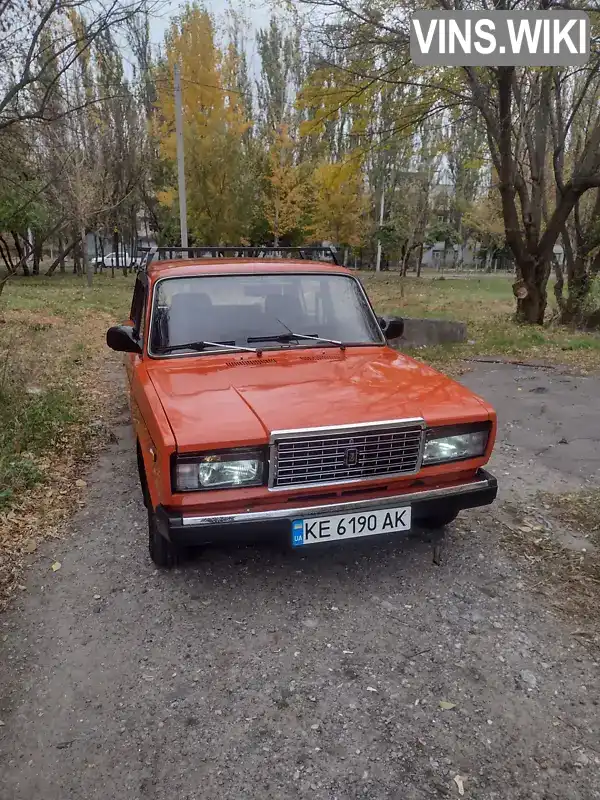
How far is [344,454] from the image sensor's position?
2988 mm

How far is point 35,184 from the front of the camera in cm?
1310

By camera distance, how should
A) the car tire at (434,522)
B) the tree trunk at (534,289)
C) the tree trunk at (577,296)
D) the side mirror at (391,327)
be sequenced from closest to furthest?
the car tire at (434,522), the side mirror at (391,327), the tree trunk at (534,289), the tree trunk at (577,296)

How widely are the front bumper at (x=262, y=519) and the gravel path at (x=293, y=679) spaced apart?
510mm

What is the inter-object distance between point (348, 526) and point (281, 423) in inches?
26.1

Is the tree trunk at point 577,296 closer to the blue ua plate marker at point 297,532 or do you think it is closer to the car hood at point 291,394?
the car hood at point 291,394

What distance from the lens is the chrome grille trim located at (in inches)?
114

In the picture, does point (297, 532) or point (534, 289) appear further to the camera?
point (534, 289)

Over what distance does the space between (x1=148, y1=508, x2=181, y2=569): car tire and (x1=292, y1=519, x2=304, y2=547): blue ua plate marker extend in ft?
2.74

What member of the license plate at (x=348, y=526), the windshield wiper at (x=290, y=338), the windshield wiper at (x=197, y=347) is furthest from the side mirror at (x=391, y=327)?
the license plate at (x=348, y=526)

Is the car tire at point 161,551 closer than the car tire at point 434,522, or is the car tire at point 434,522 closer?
the car tire at point 161,551

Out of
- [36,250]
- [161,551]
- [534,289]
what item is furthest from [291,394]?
[36,250]

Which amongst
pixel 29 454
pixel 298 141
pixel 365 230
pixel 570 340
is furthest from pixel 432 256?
pixel 29 454

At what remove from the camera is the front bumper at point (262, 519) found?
2.83m

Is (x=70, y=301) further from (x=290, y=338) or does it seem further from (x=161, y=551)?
(x=161, y=551)
